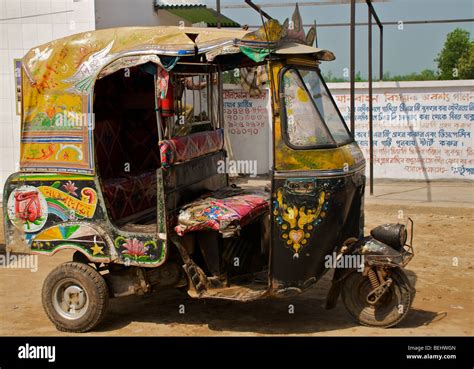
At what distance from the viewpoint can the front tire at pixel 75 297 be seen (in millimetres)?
6391

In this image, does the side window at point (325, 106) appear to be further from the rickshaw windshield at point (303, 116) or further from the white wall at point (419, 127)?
the white wall at point (419, 127)

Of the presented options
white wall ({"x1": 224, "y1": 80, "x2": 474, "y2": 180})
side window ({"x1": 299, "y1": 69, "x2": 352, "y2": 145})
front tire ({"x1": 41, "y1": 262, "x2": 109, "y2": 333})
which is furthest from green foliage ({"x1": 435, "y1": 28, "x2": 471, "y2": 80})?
front tire ({"x1": 41, "y1": 262, "x2": 109, "y2": 333})

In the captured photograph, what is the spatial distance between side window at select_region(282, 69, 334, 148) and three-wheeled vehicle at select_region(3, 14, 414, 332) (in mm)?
10

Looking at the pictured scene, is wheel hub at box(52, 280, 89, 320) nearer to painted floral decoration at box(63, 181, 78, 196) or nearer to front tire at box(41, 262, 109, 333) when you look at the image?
front tire at box(41, 262, 109, 333)

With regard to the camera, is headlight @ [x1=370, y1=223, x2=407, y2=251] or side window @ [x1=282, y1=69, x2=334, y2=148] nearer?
side window @ [x1=282, y1=69, x2=334, y2=148]

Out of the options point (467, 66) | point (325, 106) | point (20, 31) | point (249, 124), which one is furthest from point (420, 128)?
point (467, 66)

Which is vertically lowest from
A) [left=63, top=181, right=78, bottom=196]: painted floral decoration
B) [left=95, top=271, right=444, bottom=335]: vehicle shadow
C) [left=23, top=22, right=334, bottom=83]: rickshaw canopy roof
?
[left=95, top=271, right=444, bottom=335]: vehicle shadow

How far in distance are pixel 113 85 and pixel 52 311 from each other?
2847 mm

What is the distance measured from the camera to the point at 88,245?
21.0 ft

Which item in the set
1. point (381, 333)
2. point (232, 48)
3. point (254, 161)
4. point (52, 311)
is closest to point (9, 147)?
point (254, 161)

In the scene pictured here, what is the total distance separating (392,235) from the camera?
6.22 meters

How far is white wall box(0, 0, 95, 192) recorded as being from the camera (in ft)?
40.8

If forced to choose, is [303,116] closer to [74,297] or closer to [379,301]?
[379,301]
